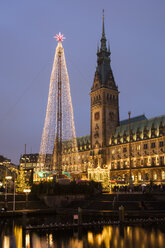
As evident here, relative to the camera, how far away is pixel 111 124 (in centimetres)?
14875

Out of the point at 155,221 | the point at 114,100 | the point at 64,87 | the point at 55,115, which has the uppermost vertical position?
the point at 114,100

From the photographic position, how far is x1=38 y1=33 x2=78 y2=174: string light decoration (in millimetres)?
58231

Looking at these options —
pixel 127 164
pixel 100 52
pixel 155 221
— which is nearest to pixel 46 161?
pixel 155 221

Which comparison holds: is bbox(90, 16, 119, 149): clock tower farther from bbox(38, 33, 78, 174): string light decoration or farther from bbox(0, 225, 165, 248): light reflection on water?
bbox(0, 225, 165, 248): light reflection on water

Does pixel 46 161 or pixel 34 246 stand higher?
pixel 46 161

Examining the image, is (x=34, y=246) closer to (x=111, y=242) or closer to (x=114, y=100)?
(x=111, y=242)

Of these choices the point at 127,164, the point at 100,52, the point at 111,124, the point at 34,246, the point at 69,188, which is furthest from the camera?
the point at 100,52

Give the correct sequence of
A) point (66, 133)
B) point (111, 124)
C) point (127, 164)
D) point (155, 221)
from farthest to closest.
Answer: point (111, 124)
point (127, 164)
point (66, 133)
point (155, 221)

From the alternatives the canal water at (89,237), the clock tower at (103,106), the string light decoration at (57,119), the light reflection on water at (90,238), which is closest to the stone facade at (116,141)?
the clock tower at (103,106)

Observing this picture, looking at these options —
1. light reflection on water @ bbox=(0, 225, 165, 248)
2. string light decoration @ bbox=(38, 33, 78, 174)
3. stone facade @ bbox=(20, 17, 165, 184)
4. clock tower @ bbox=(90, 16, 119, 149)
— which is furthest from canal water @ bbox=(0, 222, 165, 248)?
clock tower @ bbox=(90, 16, 119, 149)

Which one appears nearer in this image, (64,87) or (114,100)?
(64,87)

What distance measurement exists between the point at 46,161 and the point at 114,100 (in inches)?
3706

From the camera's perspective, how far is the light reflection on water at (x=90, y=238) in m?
28.5

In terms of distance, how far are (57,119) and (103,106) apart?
283 feet
